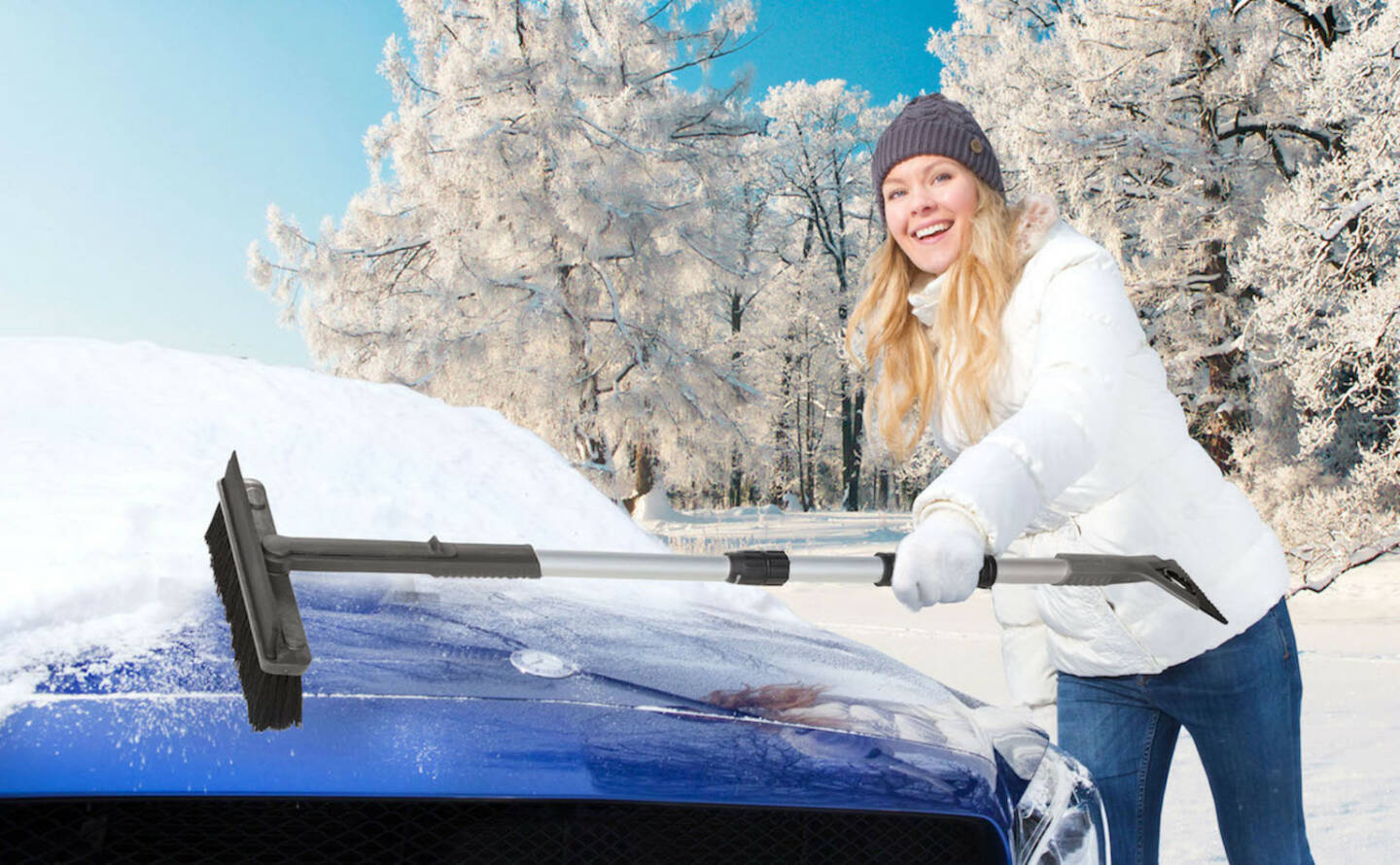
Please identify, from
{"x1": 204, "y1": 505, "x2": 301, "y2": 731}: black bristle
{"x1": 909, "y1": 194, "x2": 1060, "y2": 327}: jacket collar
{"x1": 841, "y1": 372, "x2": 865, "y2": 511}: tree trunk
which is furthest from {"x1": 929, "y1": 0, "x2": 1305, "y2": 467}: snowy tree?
{"x1": 841, "y1": 372, "x2": 865, "y2": 511}: tree trunk

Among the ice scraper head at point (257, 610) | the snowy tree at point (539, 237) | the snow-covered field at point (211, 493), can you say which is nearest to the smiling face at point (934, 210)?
the snow-covered field at point (211, 493)

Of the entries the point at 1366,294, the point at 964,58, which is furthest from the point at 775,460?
the point at 1366,294

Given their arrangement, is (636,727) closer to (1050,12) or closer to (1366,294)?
(1366,294)

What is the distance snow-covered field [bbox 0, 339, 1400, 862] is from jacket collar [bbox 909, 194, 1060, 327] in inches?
32.1

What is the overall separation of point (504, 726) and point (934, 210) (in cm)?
125

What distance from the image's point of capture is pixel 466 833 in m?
1.10

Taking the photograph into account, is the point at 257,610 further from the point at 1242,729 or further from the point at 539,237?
the point at 539,237

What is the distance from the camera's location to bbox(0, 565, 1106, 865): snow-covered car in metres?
1.02

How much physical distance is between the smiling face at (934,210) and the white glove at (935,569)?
75 centimetres

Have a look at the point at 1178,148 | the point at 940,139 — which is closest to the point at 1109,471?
the point at 940,139

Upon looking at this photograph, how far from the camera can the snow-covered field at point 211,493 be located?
140cm

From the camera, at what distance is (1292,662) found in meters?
1.70

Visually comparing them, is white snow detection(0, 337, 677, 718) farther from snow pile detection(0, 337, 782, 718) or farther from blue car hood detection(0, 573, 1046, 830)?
blue car hood detection(0, 573, 1046, 830)

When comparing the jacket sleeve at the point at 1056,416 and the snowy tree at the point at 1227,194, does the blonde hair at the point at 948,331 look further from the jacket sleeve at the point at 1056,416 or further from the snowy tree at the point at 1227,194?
the snowy tree at the point at 1227,194
